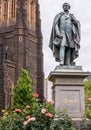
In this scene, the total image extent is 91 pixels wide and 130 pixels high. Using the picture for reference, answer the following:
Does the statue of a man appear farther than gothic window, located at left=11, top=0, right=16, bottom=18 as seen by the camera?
No

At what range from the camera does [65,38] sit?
11.4m

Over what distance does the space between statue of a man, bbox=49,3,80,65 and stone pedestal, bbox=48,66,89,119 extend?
0.58 m

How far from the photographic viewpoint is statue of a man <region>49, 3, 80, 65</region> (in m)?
11.4

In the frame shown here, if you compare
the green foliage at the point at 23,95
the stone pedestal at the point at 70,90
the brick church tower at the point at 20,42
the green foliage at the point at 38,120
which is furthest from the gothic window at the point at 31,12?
the green foliage at the point at 38,120

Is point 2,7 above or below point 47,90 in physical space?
above

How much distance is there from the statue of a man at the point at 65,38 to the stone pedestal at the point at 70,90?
58cm

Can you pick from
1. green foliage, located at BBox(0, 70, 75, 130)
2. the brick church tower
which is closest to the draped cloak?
green foliage, located at BBox(0, 70, 75, 130)

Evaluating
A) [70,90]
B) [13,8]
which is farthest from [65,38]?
[13,8]

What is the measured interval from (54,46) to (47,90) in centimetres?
7605

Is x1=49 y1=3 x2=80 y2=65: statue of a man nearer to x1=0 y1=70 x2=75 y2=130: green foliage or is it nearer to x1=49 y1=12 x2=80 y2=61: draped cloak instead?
x1=49 y1=12 x2=80 y2=61: draped cloak

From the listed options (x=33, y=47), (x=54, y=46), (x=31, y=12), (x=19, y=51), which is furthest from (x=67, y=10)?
(x=31, y=12)

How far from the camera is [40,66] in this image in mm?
63812

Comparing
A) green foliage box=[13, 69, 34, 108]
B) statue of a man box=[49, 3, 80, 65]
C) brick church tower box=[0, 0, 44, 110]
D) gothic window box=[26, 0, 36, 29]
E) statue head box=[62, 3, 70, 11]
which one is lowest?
green foliage box=[13, 69, 34, 108]

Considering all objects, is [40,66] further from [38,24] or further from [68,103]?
[68,103]
